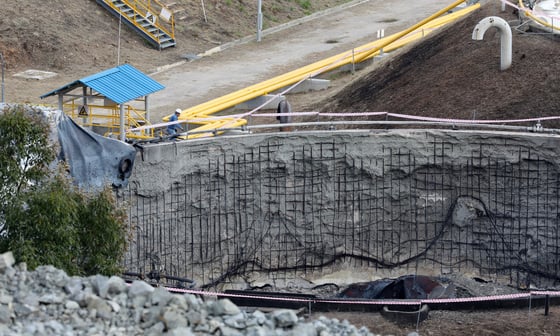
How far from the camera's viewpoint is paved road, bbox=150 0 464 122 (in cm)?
3139

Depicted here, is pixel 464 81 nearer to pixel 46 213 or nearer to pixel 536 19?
pixel 536 19

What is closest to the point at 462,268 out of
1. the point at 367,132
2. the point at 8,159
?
the point at 367,132

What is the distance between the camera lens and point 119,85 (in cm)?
2253

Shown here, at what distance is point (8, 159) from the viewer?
16.5 m

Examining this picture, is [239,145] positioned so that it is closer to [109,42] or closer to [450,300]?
[450,300]

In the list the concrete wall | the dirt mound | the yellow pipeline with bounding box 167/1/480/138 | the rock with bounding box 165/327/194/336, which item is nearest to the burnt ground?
the dirt mound

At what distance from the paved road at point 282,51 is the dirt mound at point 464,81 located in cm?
413

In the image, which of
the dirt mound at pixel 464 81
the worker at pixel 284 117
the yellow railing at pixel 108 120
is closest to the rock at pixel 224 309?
the yellow railing at pixel 108 120

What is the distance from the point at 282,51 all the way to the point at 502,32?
37.7 feet

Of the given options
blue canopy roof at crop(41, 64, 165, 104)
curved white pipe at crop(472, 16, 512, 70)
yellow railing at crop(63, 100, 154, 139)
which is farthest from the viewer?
curved white pipe at crop(472, 16, 512, 70)

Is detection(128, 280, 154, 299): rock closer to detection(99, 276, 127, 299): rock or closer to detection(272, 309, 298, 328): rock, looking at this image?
detection(99, 276, 127, 299): rock

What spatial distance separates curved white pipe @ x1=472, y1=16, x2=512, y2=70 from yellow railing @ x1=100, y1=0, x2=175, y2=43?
483 inches

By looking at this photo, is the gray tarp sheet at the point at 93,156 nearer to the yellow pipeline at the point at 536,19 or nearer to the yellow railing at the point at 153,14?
the yellow pipeline at the point at 536,19

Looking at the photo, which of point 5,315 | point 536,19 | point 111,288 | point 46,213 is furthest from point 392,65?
point 5,315
